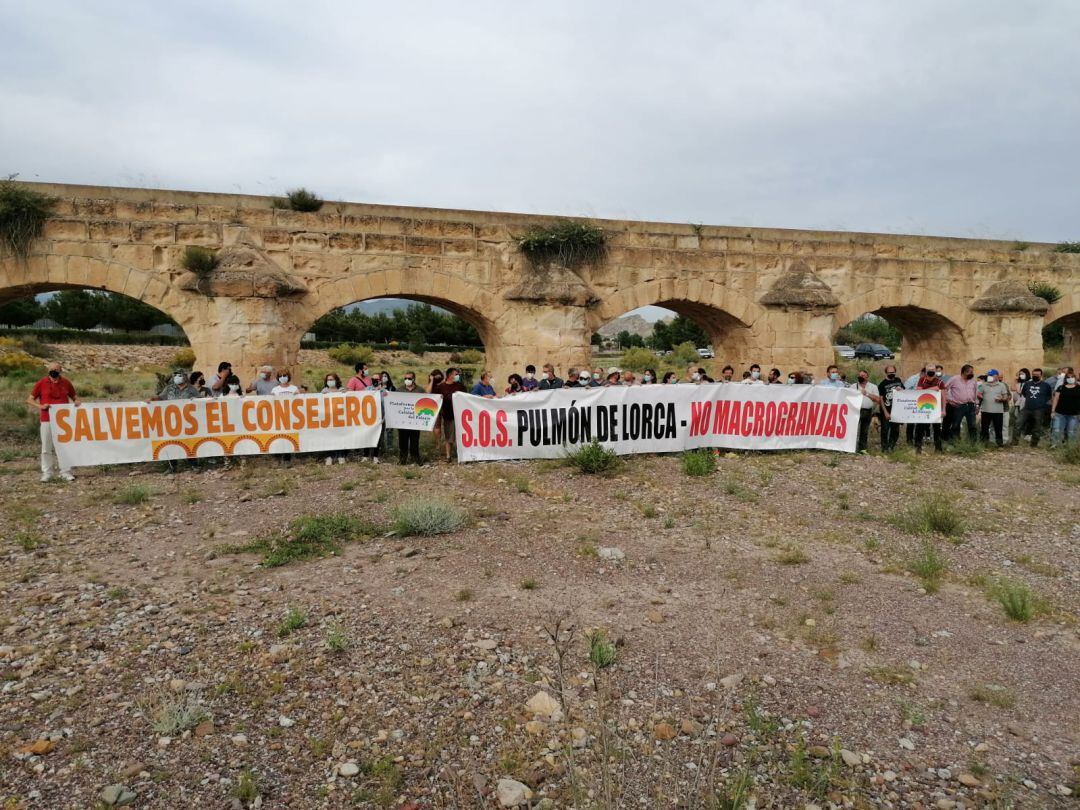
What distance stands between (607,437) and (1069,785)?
6458 mm

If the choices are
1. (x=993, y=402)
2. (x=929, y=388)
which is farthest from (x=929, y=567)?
(x=993, y=402)

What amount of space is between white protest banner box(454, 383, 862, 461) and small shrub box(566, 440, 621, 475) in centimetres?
58

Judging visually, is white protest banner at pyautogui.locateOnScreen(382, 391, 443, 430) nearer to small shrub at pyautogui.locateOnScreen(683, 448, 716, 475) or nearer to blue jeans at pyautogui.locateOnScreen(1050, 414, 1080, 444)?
small shrub at pyautogui.locateOnScreen(683, 448, 716, 475)

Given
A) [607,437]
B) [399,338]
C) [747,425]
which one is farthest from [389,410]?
[399,338]

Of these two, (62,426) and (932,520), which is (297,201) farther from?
(932,520)

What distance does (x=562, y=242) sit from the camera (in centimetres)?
1088

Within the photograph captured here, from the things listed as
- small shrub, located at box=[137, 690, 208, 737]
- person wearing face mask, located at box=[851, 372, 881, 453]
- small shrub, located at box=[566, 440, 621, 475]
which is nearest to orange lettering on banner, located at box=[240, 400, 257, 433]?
small shrub, located at box=[566, 440, 621, 475]

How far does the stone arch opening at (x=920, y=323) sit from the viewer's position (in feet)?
41.2

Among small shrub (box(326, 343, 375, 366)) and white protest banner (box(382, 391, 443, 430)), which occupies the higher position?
small shrub (box(326, 343, 375, 366))

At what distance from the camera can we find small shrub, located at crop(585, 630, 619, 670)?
12.5ft

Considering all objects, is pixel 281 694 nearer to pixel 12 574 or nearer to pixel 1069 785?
pixel 12 574

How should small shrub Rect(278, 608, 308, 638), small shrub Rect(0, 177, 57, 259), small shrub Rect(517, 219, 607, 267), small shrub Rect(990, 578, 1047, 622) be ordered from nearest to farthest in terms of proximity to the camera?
small shrub Rect(278, 608, 308, 638)
small shrub Rect(990, 578, 1047, 622)
small shrub Rect(0, 177, 57, 259)
small shrub Rect(517, 219, 607, 267)

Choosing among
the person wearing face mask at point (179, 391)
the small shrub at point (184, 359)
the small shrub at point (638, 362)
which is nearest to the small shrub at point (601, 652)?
the person wearing face mask at point (179, 391)

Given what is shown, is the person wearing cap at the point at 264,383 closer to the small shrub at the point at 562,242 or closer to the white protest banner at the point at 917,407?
the small shrub at the point at 562,242
